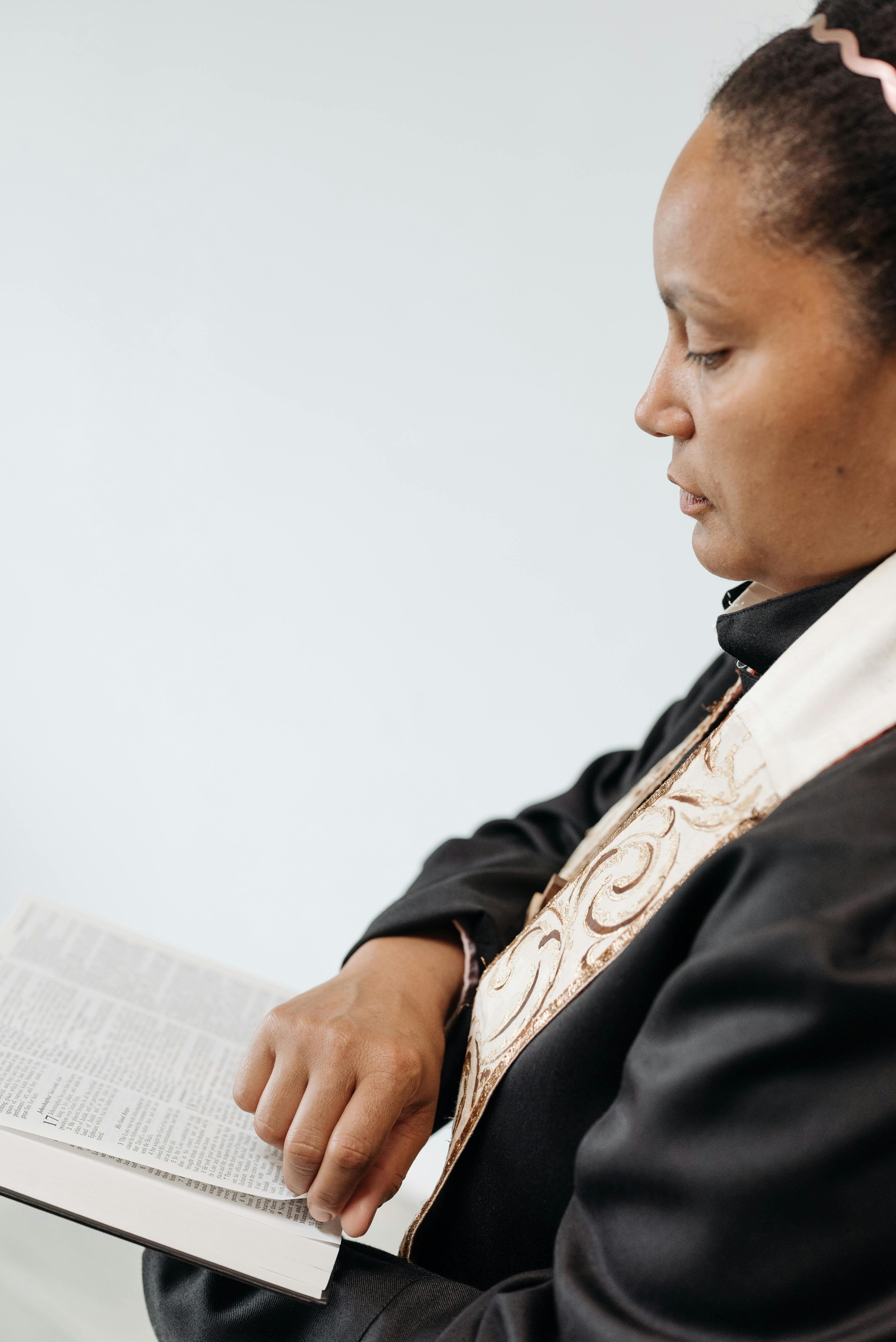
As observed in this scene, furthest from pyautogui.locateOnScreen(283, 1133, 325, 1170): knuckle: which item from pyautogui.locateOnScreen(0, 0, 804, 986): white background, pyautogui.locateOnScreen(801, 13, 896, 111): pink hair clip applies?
pyautogui.locateOnScreen(0, 0, 804, 986): white background

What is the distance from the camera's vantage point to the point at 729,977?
1.92 ft

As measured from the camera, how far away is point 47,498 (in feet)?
7.54

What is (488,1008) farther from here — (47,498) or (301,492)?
(47,498)

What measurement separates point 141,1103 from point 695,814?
0.50 meters

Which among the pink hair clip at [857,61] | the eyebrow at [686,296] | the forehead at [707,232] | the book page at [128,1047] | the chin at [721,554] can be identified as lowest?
the book page at [128,1047]

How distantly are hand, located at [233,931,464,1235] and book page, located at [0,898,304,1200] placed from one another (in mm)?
44

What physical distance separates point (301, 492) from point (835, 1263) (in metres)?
1.84

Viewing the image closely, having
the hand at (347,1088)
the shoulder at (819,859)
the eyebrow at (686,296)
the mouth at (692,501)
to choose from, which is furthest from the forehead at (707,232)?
the hand at (347,1088)

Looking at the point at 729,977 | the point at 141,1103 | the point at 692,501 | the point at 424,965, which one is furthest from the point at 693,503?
the point at 141,1103

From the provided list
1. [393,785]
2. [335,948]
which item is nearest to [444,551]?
[393,785]

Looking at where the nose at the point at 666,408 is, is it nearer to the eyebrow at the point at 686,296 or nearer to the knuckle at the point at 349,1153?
the eyebrow at the point at 686,296

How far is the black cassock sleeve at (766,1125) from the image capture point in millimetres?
556

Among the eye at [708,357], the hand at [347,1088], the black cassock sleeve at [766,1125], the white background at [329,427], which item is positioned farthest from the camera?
the white background at [329,427]

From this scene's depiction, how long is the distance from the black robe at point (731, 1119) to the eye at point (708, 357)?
174mm
